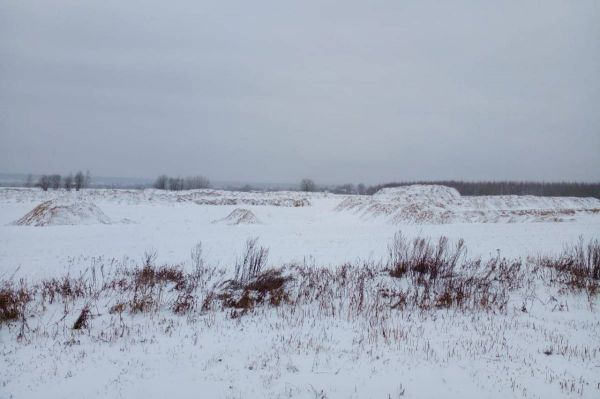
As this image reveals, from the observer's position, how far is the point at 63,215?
69.1 ft

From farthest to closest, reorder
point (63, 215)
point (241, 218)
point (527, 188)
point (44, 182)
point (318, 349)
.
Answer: point (527, 188), point (44, 182), point (241, 218), point (63, 215), point (318, 349)

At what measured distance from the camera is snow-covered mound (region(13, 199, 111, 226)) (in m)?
20.5

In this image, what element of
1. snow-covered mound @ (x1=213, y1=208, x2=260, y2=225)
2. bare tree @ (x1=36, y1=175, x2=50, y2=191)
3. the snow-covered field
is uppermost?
bare tree @ (x1=36, y1=175, x2=50, y2=191)

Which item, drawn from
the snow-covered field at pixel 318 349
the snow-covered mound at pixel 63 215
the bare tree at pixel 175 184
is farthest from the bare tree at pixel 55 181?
the snow-covered field at pixel 318 349

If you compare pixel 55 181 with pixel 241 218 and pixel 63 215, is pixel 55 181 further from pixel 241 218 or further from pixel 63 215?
pixel 241 218

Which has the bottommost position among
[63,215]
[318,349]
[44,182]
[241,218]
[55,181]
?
[318,349]

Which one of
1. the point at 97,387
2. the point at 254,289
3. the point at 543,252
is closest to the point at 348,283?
the point at 254,289

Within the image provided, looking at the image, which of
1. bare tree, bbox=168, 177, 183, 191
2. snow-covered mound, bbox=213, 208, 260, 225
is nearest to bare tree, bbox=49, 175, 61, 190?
bare tree, bbox=168, 177, 183, 191

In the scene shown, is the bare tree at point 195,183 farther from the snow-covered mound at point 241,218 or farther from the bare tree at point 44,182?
the snow-covered mound at point 241,218

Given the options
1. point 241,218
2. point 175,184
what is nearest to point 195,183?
point 175,184

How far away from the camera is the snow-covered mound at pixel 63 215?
20500 mm

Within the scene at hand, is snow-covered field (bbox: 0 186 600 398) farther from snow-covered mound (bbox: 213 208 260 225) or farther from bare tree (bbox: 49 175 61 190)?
bare tree (bbox: 49 175 61 190)

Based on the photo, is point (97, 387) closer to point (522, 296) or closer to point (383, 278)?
point (383, 278)

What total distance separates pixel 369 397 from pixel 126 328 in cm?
394
